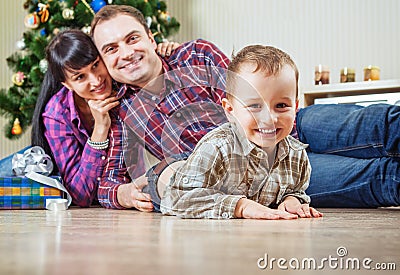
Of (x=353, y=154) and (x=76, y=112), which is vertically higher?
(x=76, y=112)

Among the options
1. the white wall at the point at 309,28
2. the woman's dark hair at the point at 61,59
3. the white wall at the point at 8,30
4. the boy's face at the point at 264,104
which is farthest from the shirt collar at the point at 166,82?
the white wall at the point at 8,30

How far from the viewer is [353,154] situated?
1.81 meters

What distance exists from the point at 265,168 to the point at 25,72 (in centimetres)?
218

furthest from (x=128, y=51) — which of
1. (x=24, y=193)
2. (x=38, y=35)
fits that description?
(x=38, y=35)

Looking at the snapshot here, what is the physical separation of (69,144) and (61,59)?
0.28 metres

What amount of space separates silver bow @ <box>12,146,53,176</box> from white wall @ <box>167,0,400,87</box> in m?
2.16

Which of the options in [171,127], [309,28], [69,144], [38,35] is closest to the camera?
[171,127]

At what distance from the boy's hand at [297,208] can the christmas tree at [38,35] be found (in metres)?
1.85

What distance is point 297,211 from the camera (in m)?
1.36

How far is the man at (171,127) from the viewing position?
5.34 ft

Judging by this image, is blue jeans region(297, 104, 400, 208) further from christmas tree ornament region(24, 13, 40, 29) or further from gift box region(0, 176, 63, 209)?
christmas tree ornament region(24, 13, 40, 29)

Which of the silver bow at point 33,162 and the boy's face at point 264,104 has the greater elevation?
the boy's face at point 264,104

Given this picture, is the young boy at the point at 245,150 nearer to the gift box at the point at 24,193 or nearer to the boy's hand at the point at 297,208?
the boy's hand at the point at 297,208

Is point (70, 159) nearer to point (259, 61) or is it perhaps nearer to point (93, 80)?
point (93, 80)
